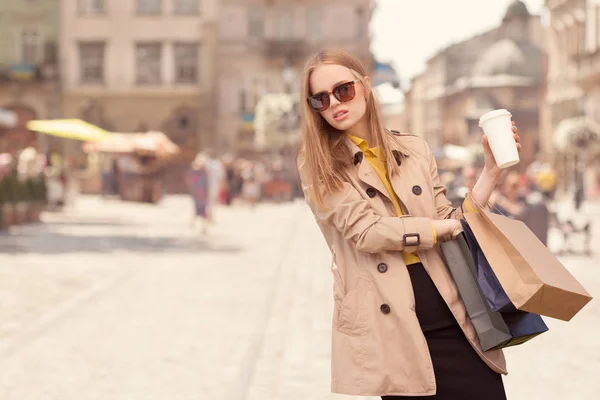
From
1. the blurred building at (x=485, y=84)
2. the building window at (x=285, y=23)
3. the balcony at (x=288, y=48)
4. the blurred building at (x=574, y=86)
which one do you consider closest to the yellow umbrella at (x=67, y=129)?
the blurred building at (x=574, y=86)

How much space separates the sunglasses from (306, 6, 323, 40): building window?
5124 centimetres

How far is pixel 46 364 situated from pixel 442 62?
283ft

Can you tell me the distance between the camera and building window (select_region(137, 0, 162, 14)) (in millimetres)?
55125

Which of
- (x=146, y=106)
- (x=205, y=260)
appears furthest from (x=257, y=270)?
(x=146, y=106)

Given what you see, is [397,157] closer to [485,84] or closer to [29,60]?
[29,60]

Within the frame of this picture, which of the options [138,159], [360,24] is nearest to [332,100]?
[138,159]

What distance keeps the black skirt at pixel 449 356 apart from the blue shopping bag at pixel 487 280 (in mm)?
Result: 139

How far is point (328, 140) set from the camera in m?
3.61

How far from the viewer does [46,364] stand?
7.88 metres

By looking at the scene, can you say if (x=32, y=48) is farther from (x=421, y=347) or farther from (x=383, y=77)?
(x=421, y=347)

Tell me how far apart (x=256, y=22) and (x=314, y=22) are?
273cm

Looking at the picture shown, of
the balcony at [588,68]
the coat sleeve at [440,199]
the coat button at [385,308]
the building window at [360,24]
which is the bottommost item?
the coat button at [385,308]

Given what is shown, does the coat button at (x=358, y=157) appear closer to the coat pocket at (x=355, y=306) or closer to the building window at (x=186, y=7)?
the coat pocket at (x=355, y=306)

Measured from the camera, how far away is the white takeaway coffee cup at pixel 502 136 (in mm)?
→ 3365
